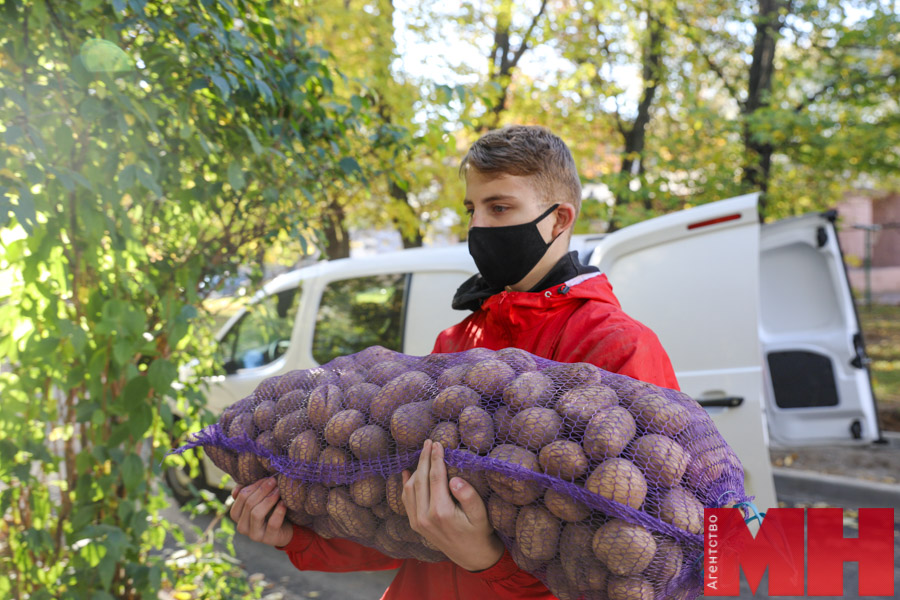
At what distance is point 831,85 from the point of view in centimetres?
834

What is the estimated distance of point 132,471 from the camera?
8.36 feet

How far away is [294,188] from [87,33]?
98 centimetres

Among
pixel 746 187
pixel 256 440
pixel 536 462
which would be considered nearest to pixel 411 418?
pixel 536 462

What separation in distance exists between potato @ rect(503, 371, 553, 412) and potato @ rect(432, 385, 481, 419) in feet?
0.24

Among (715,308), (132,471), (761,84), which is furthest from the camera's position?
(761,84)

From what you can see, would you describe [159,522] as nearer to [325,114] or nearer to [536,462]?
[325,114]

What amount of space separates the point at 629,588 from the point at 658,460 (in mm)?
246

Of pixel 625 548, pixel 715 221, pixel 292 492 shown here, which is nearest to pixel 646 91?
pixel 715 221

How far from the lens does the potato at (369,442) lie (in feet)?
4.79

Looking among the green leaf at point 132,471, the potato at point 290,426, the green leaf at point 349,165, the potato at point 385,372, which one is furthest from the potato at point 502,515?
the green leaf at point 349,165

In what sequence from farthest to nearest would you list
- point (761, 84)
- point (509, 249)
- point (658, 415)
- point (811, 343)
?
point (761, 84) < point (811, 343) < point (509, 249) < point (658, 415)

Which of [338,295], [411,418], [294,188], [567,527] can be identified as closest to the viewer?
[567,527]

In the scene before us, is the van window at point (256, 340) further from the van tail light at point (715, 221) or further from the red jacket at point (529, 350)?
the red jacket at point (529, 350)
